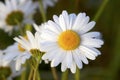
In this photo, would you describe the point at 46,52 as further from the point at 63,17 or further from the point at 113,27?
the point at 113,27

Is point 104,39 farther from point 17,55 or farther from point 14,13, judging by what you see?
point 17,55

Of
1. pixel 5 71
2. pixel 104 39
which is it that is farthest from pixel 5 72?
pixel 104 39

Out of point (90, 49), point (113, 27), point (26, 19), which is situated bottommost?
point (90, 49)

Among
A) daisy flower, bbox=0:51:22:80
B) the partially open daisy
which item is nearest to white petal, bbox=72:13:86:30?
the partially open daisy

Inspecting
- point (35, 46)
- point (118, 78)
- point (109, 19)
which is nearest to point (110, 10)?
point (109, 19)

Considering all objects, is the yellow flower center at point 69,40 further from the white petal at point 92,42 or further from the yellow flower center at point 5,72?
the yellow flower center at point 5,72

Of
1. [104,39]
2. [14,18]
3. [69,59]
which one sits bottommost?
[69,59]
